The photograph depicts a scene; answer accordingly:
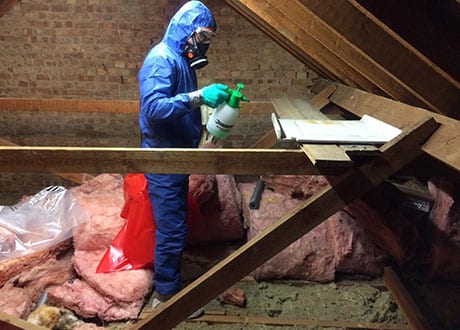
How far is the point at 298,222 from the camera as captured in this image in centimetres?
134

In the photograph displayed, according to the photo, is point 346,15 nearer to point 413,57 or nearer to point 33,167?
point 413,57

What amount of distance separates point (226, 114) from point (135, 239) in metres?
1.07

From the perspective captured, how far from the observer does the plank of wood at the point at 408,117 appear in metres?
1.13

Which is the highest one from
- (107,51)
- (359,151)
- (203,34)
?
(359,151)

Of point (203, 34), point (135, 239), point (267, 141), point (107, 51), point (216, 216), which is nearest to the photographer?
point (203, 34)

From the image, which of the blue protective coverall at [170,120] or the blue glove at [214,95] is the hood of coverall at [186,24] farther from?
the blue glove at [214,95]

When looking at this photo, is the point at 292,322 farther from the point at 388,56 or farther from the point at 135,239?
the point at 388,56

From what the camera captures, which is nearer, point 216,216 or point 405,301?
point 405,301

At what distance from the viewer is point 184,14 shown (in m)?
1.87

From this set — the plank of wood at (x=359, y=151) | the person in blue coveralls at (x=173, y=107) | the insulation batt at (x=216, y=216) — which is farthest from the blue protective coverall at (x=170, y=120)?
the plank of wood at (x=359, y=151)

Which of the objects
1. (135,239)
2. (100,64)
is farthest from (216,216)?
(100,64)

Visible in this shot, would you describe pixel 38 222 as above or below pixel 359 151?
below

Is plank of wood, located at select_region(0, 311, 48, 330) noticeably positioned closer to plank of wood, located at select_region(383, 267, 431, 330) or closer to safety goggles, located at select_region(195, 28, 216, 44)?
safety goggles, located at select_region(195, 28, 216, 44)

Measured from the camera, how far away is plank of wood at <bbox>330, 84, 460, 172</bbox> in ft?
3.69
